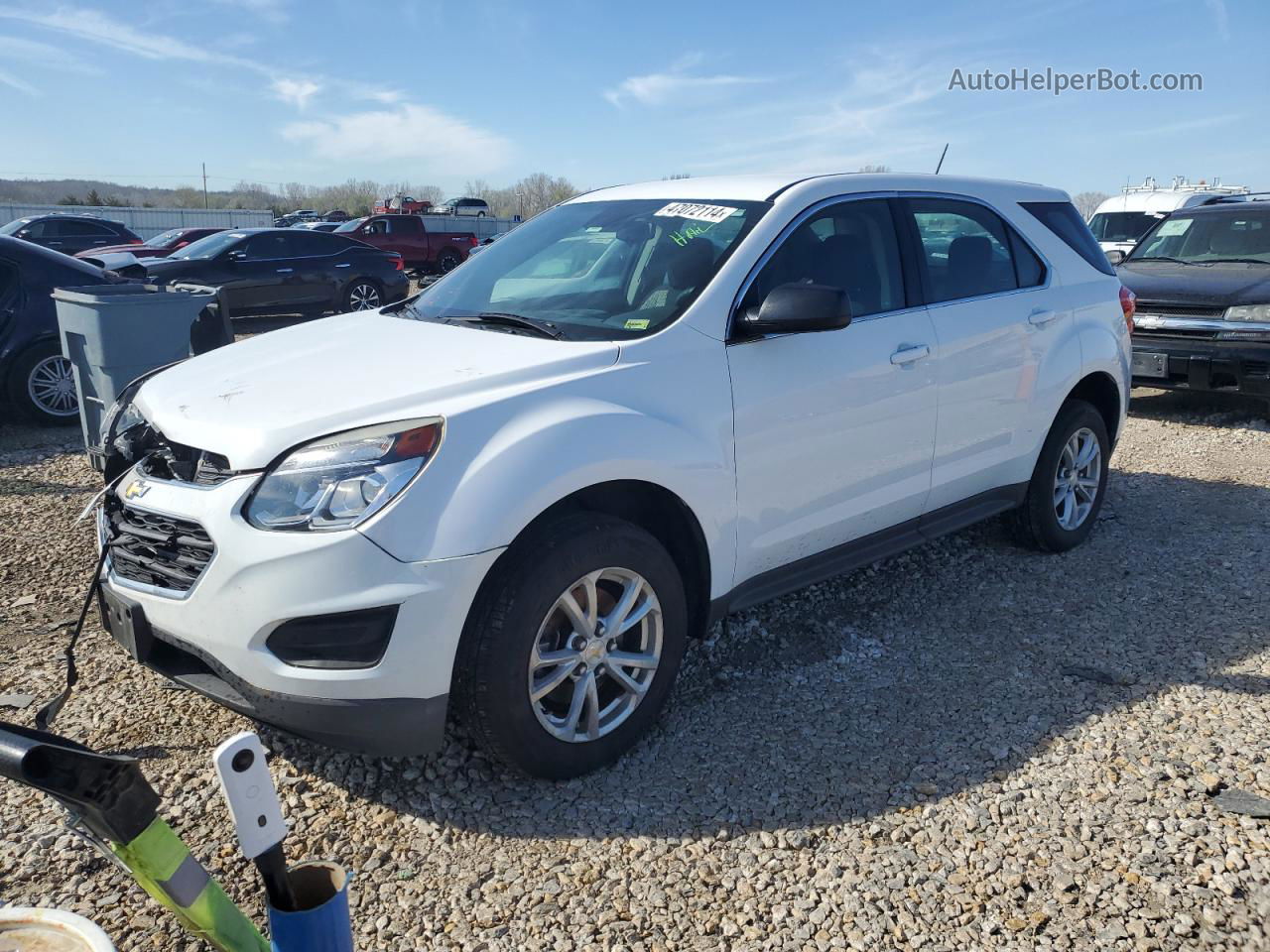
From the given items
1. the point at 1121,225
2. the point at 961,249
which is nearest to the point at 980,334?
the point at 961,249

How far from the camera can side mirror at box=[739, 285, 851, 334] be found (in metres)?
3.24

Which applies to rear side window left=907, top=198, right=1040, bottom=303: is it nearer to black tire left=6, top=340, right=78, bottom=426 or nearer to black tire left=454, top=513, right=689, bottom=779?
black tire left=454, top=513, right=689, bottom=779

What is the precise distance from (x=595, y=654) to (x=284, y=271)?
12661 mm

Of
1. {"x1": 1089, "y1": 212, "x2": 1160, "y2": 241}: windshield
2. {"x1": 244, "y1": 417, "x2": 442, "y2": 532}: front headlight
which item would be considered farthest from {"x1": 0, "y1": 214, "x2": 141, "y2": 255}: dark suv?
{"x1": 244, "y1": 417, "x2": 442, "y2": 532}: front headlight

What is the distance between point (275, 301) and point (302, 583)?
12.6 meters

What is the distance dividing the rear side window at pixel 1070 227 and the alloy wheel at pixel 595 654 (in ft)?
10.2

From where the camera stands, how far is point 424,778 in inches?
122

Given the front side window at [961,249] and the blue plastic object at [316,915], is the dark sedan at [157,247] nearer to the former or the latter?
the front side window at [961,249]

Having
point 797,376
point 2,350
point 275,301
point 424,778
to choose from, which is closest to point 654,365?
point 797,376

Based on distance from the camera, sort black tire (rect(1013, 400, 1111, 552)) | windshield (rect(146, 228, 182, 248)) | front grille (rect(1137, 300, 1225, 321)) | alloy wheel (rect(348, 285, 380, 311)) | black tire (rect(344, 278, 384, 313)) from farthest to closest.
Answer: windshield (rect(146, 228, 182, 248)) < alloy wheel (rect(348, 285, 380, 311)) < black tire (rect(344, 278, 384, 313)) < front grille (rect(1137, 300, 1225, 321)) < black tire (rect(1013, 400, 1111, 552))

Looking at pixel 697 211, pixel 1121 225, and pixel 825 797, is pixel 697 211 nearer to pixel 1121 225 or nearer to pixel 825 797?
pixel 825 797

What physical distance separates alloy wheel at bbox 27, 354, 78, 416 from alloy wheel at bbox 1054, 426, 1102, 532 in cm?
697

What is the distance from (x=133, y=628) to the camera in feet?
9.22

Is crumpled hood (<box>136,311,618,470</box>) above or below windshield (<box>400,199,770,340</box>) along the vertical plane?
below
